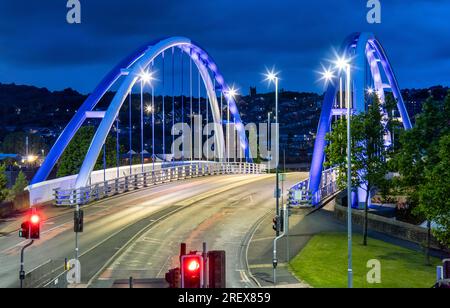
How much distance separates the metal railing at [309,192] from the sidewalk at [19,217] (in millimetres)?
15560

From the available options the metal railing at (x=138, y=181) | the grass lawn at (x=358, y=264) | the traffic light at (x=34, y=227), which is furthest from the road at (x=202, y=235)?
the metal railing at (x=138, y=181)

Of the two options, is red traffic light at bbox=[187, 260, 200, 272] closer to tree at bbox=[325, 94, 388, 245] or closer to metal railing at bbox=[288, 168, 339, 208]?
tree at bbox=[325, 94, 388, 245]

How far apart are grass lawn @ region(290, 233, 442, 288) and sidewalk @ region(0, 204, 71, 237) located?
1697 centimetres

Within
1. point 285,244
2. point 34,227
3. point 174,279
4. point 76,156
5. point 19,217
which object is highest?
point 76,156

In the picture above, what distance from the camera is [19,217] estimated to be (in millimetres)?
40594

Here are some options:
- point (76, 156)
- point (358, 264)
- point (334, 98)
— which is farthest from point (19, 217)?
point (76, 156)

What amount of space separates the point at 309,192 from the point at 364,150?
30.2 feet

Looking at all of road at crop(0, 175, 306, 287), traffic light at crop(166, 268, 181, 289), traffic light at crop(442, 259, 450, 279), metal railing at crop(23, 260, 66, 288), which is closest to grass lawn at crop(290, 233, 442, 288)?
traffic light at crop(442, 259, 450, 279)

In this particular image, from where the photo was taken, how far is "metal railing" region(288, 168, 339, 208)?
45.0 m

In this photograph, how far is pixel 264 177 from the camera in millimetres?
68250

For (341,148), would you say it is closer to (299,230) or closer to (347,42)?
(299,230)

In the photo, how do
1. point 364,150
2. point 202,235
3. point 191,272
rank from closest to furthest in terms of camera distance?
1. point 191,272
2. point 202,235
3. point 364,150

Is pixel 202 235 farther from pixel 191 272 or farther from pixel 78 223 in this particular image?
pixel 191 272
